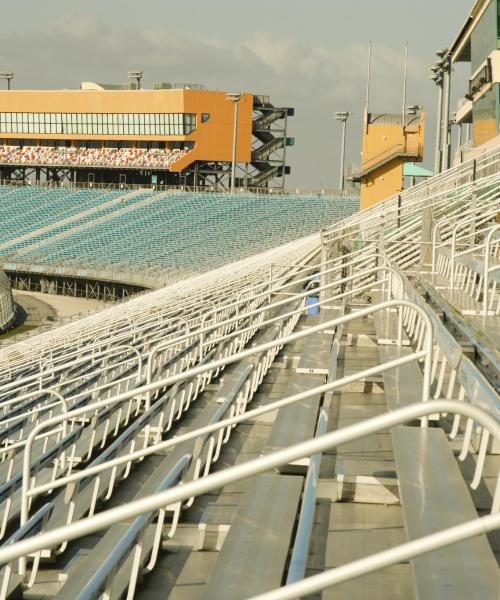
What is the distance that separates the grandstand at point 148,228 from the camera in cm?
4084

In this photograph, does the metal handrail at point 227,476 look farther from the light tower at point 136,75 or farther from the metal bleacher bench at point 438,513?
the light tower at point 136,75

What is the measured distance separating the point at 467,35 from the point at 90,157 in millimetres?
34945

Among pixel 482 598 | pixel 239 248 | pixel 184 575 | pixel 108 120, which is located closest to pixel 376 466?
pixel 184 575

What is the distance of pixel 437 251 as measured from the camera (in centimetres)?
1038

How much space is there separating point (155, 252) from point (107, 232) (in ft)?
17.5

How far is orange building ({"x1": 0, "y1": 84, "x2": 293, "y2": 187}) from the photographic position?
57.4 metres

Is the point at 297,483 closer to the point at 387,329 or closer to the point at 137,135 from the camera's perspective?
the point at 387,329

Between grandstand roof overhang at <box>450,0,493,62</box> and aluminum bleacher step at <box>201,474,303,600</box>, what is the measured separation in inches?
821

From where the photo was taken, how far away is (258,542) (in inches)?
139

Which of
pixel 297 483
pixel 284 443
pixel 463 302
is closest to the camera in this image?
pixel 297 483

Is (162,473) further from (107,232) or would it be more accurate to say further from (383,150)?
(107,232)

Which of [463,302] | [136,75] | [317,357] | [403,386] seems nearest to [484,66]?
[463,302]

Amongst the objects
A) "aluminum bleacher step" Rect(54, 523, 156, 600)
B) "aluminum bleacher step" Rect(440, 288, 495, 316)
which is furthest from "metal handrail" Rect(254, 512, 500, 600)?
"aluminum bleacher step" Rect(440, 288, 495, 316)

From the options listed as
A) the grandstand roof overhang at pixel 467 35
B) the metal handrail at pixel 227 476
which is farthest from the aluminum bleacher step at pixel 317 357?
the grandstand roof overhang at pixel 467 35
